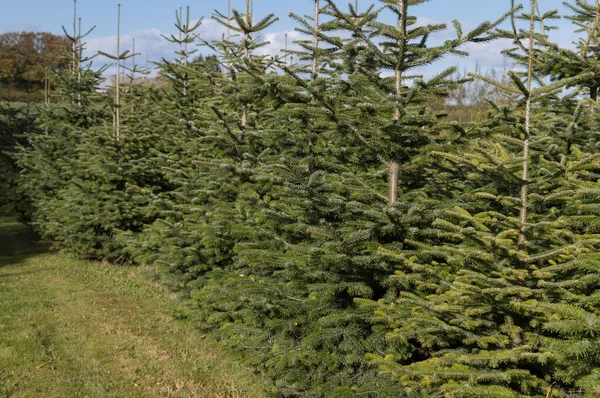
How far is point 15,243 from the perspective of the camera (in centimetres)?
1441

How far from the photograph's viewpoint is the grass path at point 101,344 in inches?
226

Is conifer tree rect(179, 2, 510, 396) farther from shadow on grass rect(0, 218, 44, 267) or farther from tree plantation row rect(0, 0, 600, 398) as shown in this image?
shadow on grass rect(0, 218, 44, 267)

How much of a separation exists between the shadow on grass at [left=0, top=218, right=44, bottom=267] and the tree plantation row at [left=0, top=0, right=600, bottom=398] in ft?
22.8

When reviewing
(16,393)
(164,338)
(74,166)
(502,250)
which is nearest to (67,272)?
(74,166)

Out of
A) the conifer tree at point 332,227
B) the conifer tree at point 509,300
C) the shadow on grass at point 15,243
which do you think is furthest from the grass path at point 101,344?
the conifer tree at point 509,300

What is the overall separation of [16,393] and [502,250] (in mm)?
5149

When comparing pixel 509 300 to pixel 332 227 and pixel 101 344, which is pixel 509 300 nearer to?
pixel 332 227

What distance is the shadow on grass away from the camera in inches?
495

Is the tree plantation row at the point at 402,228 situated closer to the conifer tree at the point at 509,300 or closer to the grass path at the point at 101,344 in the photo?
the conifer tree at the point at 509,300

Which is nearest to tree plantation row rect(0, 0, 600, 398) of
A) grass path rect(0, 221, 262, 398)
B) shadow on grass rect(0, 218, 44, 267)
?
grass path rect(0, 221, 262, 398)

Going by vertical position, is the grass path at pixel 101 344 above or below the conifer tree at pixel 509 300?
below

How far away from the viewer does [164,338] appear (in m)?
7.39

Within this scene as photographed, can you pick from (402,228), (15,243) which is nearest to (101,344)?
(402,228)

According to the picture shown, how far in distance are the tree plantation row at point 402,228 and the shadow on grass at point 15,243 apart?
696 centimetres
